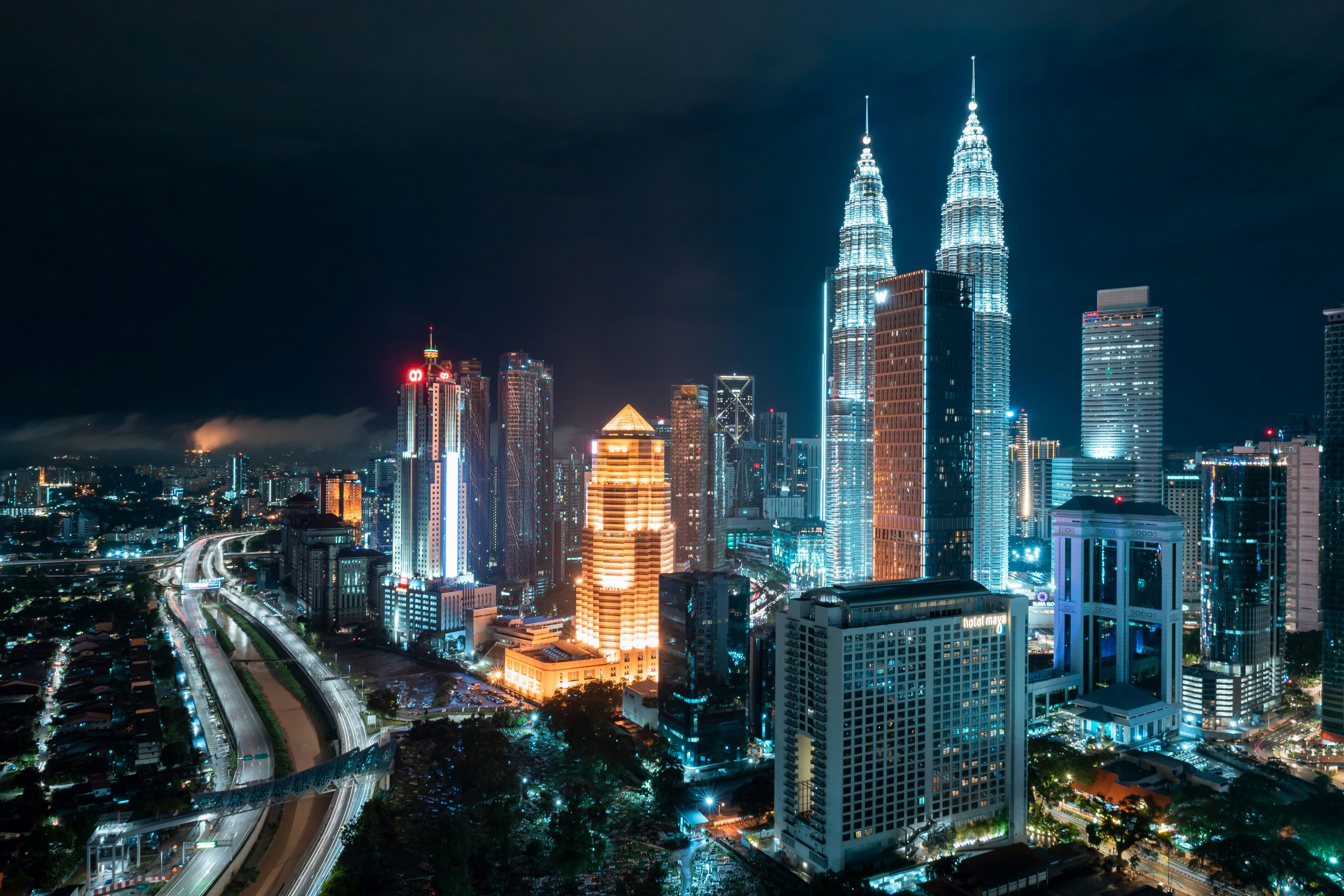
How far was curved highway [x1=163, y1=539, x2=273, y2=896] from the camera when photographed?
17.2 metres

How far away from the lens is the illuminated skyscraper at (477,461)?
174ft

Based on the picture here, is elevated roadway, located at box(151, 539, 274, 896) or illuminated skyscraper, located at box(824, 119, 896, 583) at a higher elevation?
illuminated skyscraper, located at box(824, 119, 896, 583)

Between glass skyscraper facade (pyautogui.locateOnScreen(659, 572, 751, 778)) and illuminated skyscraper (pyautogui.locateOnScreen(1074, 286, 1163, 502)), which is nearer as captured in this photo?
glass skyscraper facade (pyautogui.locateOnScreen(659, 572, 751, 778))

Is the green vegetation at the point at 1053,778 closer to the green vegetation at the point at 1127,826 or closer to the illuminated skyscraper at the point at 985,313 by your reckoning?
the green vegetation at the point at 1127,826

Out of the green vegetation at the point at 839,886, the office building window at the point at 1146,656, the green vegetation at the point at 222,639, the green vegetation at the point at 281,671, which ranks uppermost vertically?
the office building window at the point at 1146,656

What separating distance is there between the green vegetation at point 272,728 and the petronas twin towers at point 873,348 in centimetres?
2531

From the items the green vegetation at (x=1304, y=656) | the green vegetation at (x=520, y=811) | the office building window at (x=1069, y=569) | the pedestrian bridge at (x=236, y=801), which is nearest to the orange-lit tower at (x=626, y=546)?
the green vegetation at (x=520, y=811)

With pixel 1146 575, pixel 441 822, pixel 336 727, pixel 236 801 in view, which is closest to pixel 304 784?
pixel 236 801

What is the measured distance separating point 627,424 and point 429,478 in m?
14.8

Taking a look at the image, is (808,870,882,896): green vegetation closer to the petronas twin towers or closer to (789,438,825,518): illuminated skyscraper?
the petronas twin towers

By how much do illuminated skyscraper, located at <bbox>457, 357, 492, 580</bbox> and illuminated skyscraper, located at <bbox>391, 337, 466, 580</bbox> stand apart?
4669 mm

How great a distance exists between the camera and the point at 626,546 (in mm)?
35500

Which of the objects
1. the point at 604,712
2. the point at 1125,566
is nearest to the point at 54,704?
the point at 604,712

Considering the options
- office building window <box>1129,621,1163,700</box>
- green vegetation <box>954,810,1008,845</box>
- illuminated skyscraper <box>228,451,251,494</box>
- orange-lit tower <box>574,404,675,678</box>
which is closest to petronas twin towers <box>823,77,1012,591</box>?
office building window <box>1129,621,1163,700</box>
